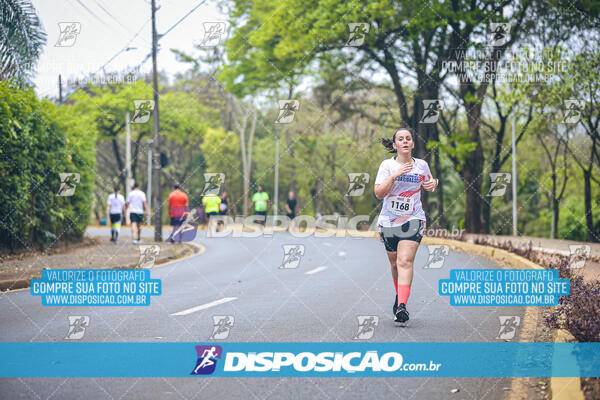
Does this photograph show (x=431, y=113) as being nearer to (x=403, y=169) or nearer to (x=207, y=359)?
(x=403, y=169)

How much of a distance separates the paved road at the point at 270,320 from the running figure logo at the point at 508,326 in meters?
0.08

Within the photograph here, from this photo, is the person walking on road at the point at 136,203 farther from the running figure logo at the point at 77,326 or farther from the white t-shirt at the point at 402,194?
the white t-shirt at the point at 402,194

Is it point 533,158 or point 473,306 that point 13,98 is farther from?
point 533,158

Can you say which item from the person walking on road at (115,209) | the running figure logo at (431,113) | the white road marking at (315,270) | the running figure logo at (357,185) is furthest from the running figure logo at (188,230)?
the white road marking at (315,270)

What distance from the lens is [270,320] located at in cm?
707

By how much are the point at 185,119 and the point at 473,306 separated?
3605cm

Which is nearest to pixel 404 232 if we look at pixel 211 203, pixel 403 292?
pixel 403 292

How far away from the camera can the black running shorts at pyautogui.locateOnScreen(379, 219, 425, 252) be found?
6414 mm

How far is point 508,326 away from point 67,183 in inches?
518

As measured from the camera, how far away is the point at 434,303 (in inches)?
331

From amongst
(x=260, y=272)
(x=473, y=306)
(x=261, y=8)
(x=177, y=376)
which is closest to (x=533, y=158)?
(x=261, y=8)

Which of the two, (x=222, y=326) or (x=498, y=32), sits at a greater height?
(x=498, y=32)

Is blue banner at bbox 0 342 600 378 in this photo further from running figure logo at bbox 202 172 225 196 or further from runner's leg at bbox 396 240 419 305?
running figure logo at bbox 202 172 225 196

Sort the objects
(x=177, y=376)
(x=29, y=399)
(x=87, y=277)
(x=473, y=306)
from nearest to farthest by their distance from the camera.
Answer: (x=29, y=399)
(x=177, y=376)
(x=473, y=306)
(x=87, y=277)
